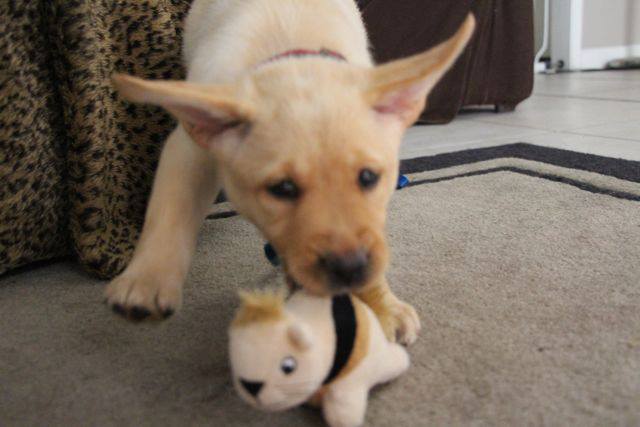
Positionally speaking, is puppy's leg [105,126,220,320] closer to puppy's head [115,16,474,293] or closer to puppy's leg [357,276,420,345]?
puppy's head [115,16,474,293]

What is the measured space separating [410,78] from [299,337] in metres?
0.59

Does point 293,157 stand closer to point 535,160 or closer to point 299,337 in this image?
point 299,337

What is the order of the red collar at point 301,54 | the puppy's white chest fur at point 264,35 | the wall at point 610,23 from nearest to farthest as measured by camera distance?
the red collar at point 301,54 → the puppy's white chest fur at point 264,35 → the wall at point 610,23

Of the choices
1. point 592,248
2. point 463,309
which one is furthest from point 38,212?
point 592,248

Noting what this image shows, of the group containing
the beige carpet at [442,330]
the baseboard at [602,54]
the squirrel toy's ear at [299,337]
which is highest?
the squirrel toy's ear at [299,337]

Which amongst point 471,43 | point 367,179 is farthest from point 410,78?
point 471,43

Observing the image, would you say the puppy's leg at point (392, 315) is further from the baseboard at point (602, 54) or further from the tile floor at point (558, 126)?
the baseboard at point (602, 54)

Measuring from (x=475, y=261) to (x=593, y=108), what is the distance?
3.00 metres

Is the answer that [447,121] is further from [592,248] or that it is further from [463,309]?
[463,309]

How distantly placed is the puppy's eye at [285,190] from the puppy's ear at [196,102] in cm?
16

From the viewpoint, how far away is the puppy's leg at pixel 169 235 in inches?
53.4

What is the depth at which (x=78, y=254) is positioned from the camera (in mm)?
1864

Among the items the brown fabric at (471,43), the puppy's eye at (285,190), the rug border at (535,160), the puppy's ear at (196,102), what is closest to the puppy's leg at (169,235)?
the puppy's ear at (196,102)

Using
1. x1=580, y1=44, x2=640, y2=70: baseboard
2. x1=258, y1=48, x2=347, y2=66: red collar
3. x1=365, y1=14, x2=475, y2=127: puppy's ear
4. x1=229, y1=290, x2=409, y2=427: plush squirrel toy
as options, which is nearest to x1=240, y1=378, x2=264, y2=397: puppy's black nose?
x1=229, y1=290, x2=409, y2=427: plush squirrel toy
